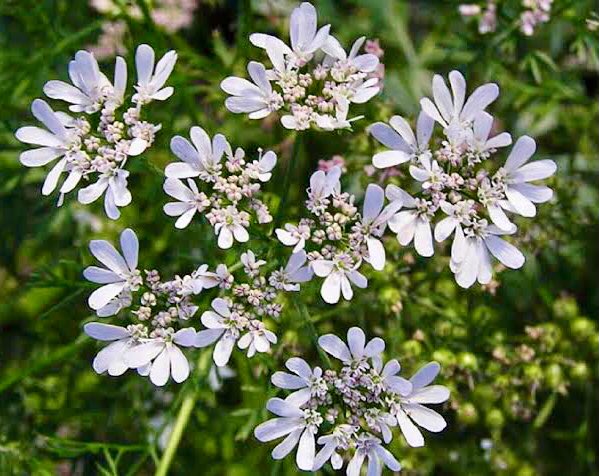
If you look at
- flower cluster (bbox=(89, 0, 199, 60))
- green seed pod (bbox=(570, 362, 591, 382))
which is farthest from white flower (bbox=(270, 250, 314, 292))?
flower cluster (bbox=(89, 0, 199, 60))

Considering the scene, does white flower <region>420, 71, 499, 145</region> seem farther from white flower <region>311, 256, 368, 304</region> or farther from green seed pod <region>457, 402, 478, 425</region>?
green seed pod <region>457, 402, 478, 425</region>

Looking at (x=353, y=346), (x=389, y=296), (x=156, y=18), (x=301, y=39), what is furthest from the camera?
(x=156, y=18)

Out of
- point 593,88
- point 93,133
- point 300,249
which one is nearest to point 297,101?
point 300,249

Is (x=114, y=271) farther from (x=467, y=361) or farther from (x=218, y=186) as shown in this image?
(x=467, y=361)

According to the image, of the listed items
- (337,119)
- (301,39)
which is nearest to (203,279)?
(337,119)

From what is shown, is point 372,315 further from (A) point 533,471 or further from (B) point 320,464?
(B) point 320,464

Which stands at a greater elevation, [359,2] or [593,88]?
[359,2]
